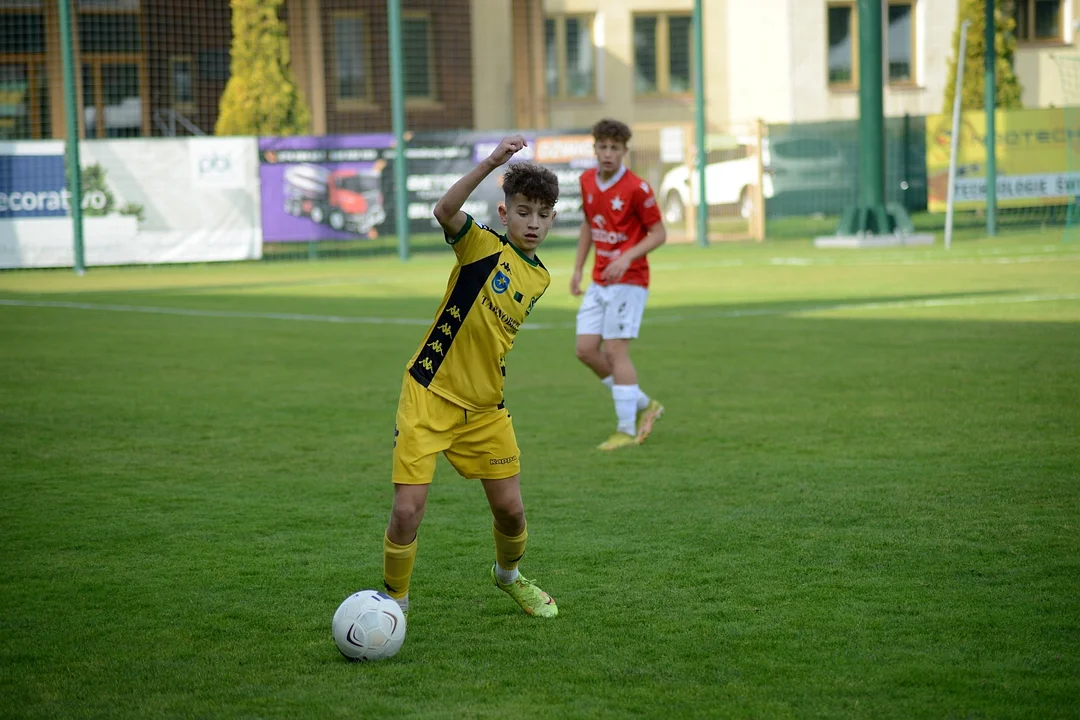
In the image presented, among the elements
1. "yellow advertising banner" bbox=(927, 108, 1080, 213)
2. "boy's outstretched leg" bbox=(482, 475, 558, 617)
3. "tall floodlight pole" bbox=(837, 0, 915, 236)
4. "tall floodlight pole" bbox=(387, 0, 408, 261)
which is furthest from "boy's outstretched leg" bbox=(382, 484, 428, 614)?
"yellow advertising banner" bbox=(927, 108, 1080, 213)

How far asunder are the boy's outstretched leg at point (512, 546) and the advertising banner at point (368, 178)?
20422mm

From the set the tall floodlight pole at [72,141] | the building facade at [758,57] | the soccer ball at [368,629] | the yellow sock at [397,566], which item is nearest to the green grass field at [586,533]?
the soccer ball at [368,629]

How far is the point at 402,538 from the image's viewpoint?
4.59 meters

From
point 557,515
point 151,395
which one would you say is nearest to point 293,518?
Answer: point 557,515

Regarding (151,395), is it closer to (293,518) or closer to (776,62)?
(293,518)

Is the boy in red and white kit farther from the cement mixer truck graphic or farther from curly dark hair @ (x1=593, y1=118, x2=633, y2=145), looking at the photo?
the cement mixer truck graphic

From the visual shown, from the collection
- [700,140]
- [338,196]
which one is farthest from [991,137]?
[338,196]

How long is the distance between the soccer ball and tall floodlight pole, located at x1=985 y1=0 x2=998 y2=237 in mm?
24301

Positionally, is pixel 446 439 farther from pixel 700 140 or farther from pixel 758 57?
pixel 758 57

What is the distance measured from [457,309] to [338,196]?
2177 cm

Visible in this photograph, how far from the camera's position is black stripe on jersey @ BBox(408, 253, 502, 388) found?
15.6ft

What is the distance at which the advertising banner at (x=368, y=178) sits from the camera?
1001 inches

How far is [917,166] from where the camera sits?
94.4 ft

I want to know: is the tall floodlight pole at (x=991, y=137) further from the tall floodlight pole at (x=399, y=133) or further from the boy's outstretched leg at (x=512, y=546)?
the boy's outstretched leg at (x=512, y=546)
